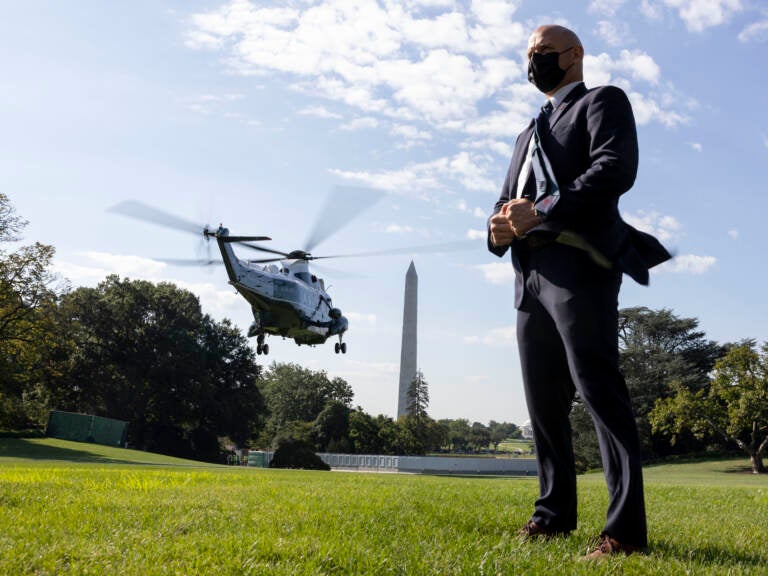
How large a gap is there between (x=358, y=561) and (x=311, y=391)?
97.5 meters

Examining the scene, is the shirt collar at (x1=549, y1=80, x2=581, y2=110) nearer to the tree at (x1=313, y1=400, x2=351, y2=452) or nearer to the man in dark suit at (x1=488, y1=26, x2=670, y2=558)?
the man in dark suit at (x1=488, y1=26, x2=670, y2=558)

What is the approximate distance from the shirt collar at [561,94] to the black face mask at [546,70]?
5cm

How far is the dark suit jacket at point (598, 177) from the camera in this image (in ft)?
10.2

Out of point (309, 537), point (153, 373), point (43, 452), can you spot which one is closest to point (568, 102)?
point (309, 537)

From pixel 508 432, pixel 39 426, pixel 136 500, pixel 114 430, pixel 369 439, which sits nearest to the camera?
pixel 136 500

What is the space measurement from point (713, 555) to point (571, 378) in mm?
958

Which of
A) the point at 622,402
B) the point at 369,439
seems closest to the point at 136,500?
the point at 622,402

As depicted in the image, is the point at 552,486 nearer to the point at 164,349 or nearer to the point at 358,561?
the point at 358,561

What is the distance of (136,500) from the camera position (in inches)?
156

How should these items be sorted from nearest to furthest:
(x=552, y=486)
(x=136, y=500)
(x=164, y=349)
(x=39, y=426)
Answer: (x=552, y=486)
(x=136, y=500)
(x=39, y=426)
(x=164, y=349)

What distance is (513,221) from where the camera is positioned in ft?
10.8

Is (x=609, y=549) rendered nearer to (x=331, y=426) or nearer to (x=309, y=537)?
(x=309, y=537)

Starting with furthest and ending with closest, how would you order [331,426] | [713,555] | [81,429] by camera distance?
[331,426], [81,429], [713,555]

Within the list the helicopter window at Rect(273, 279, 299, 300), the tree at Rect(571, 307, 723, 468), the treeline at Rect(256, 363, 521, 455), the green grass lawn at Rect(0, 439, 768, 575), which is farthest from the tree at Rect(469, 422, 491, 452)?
the green grass lawn at Rect(0, 439, 768, 575)
